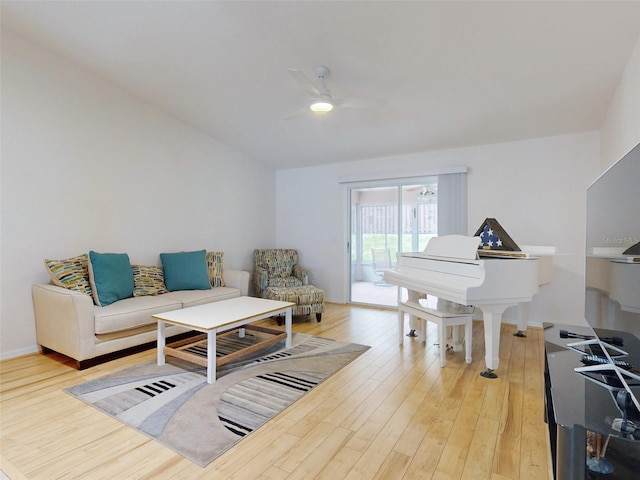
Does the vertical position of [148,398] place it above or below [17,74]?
below

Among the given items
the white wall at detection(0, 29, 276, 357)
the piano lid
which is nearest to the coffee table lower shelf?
the white wall at detection(0, 29, 276, 357)

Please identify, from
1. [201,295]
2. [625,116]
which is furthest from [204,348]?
[625,116]

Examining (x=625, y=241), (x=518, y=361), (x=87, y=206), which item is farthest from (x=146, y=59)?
(x=518, y=361)

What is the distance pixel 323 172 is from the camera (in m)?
5.61

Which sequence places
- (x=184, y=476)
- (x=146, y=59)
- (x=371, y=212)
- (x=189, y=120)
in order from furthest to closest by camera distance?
(x=371, y=212), (x=189, y=120), (x=146, y=59), (x=184, y=476)

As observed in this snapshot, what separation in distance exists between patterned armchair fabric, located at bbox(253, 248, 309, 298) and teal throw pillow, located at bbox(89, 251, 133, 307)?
186 centimetres

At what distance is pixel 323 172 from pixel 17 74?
3.81 meters

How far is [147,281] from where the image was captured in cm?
378

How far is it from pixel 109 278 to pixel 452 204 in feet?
13.4

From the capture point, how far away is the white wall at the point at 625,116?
229 cm

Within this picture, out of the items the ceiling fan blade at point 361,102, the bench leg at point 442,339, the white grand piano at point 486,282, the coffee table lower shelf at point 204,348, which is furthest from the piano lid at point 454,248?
the coffee table lower shelf at point 204,348

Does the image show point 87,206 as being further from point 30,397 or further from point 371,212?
point 371,212

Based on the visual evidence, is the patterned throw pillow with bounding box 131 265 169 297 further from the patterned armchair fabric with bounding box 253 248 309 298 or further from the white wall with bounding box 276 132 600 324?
the white wall with bounding box 276 132 600 324

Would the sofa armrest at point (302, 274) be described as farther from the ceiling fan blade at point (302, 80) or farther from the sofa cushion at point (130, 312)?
the ceiling fan blade at point (302, 80)
